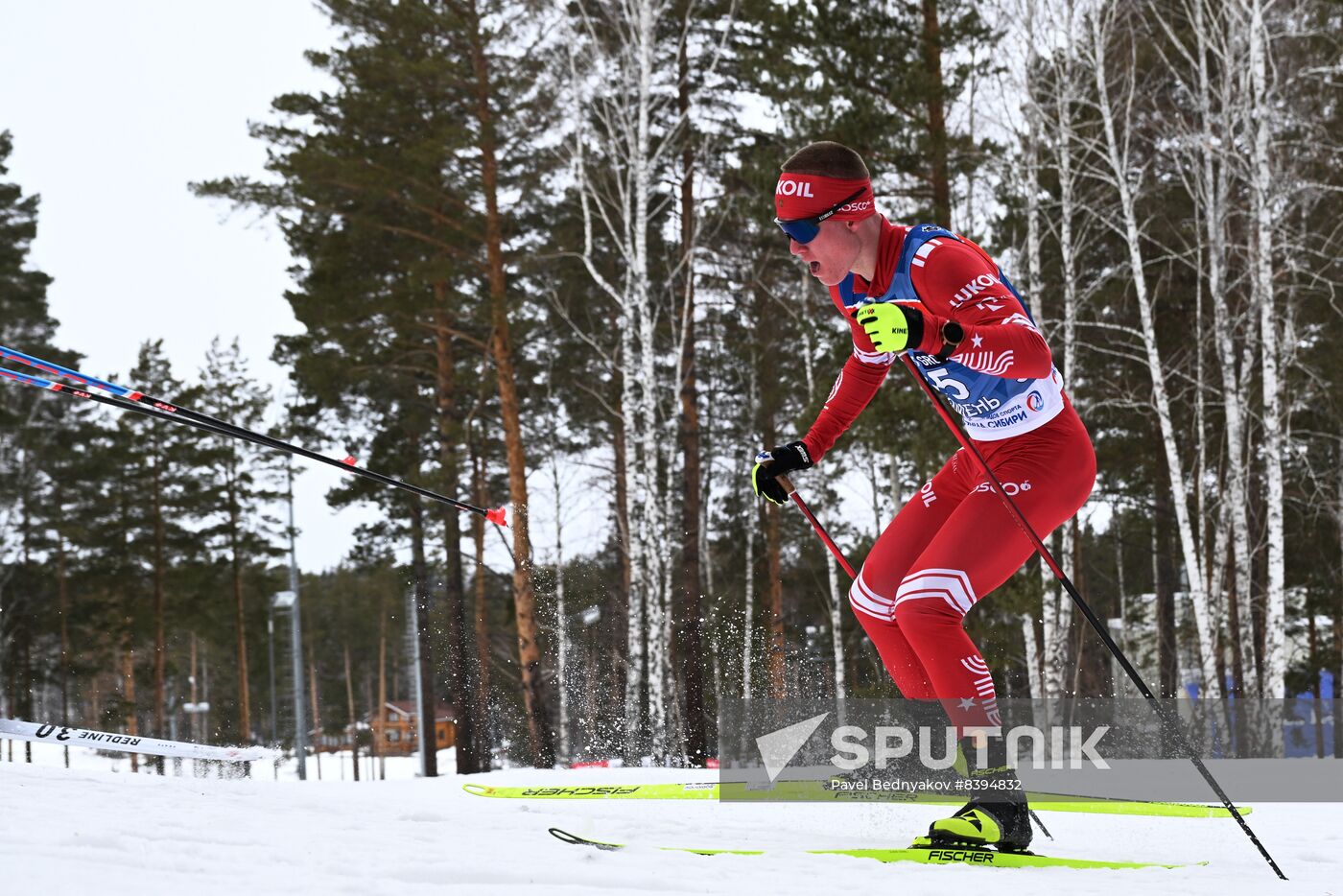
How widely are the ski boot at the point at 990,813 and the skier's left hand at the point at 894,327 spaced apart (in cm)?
104

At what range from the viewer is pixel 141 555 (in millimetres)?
24797

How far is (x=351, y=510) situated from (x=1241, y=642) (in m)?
14.7

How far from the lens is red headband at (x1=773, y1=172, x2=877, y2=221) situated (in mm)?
2930

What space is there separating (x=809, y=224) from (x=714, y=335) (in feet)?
49.4

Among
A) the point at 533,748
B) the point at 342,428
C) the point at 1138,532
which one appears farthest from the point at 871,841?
the point at 1138,532

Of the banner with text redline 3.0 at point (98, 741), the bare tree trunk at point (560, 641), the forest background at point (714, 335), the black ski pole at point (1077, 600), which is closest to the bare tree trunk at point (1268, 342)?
the forest background at point (714, 335)

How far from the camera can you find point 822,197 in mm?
2928

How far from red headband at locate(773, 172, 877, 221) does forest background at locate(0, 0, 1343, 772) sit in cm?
842

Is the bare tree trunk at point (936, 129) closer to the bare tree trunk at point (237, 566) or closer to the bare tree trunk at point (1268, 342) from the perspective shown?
the bare tree trunk at point (1268, 342)

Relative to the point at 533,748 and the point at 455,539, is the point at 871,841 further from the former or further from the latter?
the point at 455,539

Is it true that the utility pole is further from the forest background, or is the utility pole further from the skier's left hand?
the skier's left hand

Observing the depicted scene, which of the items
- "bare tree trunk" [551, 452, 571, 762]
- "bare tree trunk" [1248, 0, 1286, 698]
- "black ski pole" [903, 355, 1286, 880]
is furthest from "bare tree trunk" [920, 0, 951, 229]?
"bare tree trunk" [551, 452, 571, 762]

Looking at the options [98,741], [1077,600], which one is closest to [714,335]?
[98,741]

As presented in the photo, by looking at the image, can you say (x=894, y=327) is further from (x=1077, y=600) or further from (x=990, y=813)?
(x=990, y=813)
